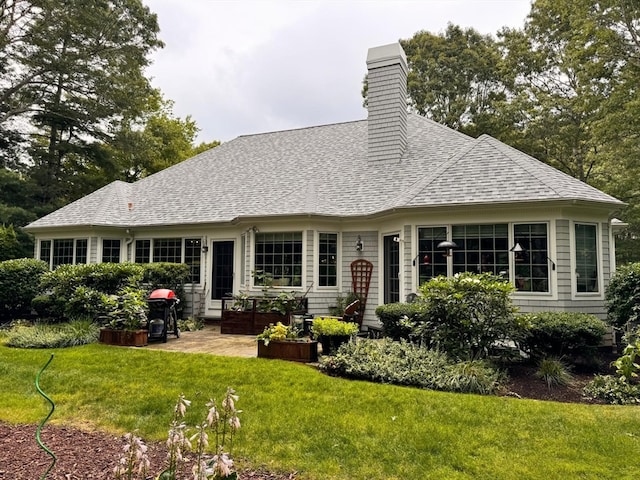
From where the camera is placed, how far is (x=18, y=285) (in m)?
10.8

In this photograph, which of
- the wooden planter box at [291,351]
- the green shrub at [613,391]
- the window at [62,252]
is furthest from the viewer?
the window at [62,252]

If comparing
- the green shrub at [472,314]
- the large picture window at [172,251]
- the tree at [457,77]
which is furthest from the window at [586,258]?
the tree at [457,77]

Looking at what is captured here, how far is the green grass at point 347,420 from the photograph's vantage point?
329 cm

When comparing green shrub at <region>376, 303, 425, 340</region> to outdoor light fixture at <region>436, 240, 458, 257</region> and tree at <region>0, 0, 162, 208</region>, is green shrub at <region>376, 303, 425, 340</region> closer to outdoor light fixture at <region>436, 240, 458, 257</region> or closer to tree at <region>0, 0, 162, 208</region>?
outdoor light fixture at <region>436, 240, 458, 257</region>

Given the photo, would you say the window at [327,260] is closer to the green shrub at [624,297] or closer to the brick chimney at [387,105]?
the brick chimney at [387,105]

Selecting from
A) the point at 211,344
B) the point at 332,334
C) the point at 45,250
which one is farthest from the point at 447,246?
the point at 45,250

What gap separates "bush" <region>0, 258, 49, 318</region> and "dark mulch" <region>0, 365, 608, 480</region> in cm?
809

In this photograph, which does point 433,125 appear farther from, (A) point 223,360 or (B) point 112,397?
(B) point 112,397

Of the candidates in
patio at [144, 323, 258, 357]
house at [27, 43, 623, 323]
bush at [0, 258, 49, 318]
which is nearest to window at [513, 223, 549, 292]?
house at [27, 43, 623, 323]

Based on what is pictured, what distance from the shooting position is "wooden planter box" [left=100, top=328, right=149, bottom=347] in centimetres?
755

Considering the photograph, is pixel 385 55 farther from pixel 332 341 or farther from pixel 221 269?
pixel 332 341

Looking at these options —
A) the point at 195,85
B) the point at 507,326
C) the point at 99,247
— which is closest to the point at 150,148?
the point at 195,85

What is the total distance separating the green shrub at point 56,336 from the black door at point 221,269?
11.6ft

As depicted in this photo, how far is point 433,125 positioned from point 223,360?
961 cm
